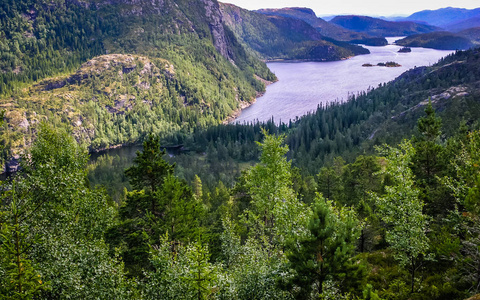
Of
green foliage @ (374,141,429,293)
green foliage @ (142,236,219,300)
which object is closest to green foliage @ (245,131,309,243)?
green foliage @ (374,141,429,293)

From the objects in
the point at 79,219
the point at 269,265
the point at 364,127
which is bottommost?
the point at 364,127

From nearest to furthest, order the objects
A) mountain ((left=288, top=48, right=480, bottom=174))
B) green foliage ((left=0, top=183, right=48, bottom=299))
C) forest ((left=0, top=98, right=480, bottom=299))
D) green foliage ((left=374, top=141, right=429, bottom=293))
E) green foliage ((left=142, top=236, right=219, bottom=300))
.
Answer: green foliage ((left=0, top=183, right=48, bottom=299)) → green foliage ((left=142, top=236, right=219, bottom=300)) → forest ((left=0, top=98, right=480, bottom=299)) → green foliage ((left=374, top=141, right=429, bottom=293)) → mountain ((left=288, top=48, right=480, bottom=174))

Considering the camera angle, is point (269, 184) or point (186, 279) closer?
point (186, 279)

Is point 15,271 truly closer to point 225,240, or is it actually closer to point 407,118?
point 225,240

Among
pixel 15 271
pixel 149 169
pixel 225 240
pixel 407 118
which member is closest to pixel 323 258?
pixel 225 240

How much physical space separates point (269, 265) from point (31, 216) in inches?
674

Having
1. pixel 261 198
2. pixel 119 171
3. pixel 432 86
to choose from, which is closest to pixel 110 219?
pixel 261 198

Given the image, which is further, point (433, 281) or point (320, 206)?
point (433, 281)

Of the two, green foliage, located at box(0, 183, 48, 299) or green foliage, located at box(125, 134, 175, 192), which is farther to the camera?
green foliage, located at box(125, 134, 175, 192)

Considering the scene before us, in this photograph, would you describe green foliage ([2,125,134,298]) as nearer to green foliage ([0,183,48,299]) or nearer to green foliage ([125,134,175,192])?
green foliage ([0,183,48,299])

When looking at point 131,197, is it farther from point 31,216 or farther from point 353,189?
point 353,189

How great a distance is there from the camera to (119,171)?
17975 centimetres

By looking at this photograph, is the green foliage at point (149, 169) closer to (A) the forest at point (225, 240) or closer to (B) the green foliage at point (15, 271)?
(A) the forest at point (225, 240)

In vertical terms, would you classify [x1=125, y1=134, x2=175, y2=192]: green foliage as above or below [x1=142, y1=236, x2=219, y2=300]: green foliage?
above
